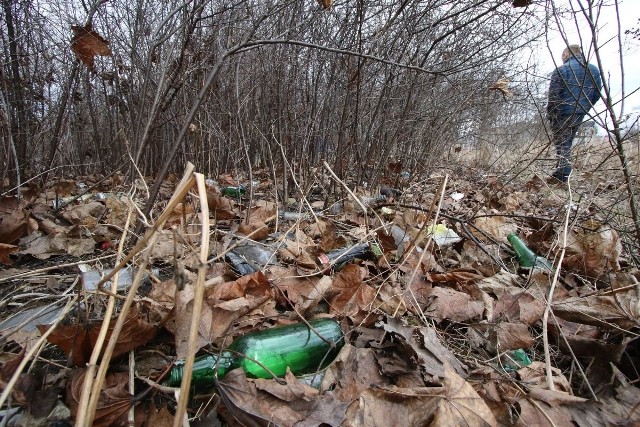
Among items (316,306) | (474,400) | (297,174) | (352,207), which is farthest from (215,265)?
(297,174)

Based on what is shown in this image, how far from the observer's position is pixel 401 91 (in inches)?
125

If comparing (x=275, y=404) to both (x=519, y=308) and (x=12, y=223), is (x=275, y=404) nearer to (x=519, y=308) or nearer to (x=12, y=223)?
(x=519, y=308)

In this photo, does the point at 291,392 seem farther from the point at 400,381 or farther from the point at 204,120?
the point at 204,120

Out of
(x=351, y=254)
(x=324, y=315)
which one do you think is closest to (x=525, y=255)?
(x=351, y=254)

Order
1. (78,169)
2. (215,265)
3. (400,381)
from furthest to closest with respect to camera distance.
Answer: (78,169) → (215,265) → (400,381)

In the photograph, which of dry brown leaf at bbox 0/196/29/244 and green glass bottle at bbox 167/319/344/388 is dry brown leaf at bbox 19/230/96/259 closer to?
dry brown leaf at bbox 0/196/29/244

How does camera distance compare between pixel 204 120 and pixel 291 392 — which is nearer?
pixel 291 392

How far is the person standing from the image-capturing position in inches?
70.2

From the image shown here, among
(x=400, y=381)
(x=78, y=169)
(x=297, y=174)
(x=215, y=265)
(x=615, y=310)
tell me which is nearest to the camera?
(x=400, y=381)

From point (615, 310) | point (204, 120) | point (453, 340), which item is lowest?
point (453, 340)

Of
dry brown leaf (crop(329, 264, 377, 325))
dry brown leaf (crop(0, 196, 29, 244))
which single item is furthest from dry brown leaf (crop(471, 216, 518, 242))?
dry brown leaf (crop(0, 196, 29, 244))

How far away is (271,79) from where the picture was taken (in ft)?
10.4

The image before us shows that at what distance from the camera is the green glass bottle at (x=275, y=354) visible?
825 millimetres

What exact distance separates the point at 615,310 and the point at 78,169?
228 inches
